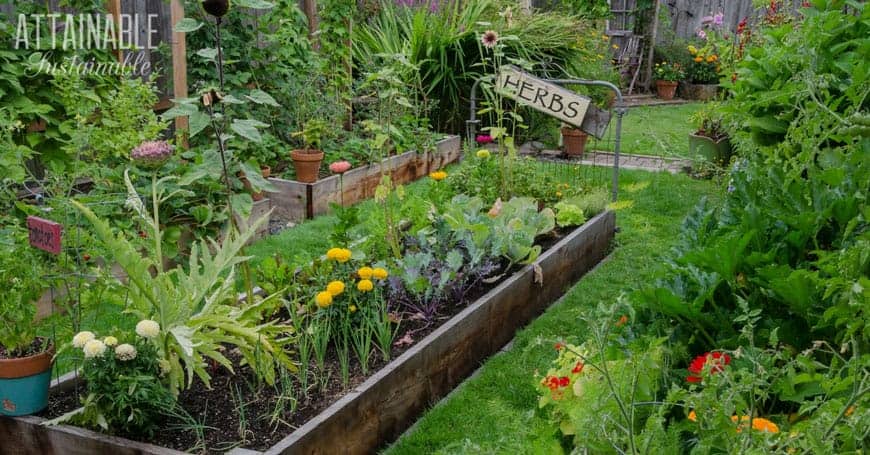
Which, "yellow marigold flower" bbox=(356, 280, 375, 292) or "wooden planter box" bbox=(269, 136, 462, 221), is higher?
"yellow marigold flower" bbox=(356, 280, 375, 292)

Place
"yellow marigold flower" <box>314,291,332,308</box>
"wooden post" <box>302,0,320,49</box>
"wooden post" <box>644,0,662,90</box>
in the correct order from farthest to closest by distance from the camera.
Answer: "wooden post" <box>644,0,662,90</box> < "wooden post" <box>302,0,320,49</box> < "yellow marigold flower" <box>314,291,332,308</box>

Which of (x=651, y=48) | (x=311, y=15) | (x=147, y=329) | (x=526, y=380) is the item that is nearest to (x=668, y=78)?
(x=651, y=48)

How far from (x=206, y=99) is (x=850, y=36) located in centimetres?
242

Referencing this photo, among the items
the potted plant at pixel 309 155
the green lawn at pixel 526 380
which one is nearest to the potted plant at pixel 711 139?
the green lawn at pixel 526 380

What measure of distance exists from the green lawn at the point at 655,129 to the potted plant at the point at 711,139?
233 mm

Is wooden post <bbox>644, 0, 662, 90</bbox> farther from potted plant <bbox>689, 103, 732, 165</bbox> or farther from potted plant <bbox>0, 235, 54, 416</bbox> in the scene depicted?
potted plant <bbox>0, 235, 54, 416</bbox>

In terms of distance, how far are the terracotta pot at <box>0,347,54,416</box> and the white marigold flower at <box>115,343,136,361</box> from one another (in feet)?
1.17

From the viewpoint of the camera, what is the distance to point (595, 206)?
210 inches


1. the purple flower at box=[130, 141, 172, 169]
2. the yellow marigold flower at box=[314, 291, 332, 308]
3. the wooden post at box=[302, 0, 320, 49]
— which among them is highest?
the wooden post at box=[302, 0, 320, 49]

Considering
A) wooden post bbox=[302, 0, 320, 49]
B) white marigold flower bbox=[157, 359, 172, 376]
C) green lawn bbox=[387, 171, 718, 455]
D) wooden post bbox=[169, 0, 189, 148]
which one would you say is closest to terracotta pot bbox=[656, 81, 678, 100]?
green lawn bbox=[387, 171, 718, 455]

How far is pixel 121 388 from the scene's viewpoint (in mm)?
2596

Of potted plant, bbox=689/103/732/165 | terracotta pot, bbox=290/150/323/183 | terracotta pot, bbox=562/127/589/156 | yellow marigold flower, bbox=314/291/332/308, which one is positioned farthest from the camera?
terracotta pot, bbox=562/127/589/156

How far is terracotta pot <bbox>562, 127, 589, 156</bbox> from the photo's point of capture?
7984 millimetres

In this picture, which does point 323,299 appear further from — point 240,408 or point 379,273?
point 240,408
